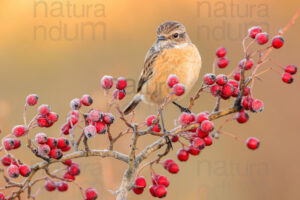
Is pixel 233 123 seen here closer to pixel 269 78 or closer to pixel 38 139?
pixel 269 78

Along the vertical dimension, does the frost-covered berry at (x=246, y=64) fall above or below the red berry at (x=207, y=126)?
above

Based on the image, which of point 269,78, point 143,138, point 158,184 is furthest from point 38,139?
point 269,78

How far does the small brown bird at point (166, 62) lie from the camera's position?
354 cm

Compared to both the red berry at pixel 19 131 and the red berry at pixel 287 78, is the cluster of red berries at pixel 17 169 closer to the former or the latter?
the red berry at pixel 19 131

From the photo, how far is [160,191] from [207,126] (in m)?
0.42

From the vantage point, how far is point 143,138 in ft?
14.7

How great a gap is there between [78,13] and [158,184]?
3372 mm

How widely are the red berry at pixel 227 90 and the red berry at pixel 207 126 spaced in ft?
0.72

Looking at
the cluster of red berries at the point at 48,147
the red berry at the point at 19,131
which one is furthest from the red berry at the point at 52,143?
the red berry at the point at 19,131

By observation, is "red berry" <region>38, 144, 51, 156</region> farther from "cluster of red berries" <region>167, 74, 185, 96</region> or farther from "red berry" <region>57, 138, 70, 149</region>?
"cluster of red berries" <region>167, 74, 185, 96</region>

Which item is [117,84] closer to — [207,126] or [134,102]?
[207,126]

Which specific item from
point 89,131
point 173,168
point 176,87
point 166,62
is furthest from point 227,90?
point 166,62

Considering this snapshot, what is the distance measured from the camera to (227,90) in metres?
2.19

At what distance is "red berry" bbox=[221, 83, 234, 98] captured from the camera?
2191 millimetres
